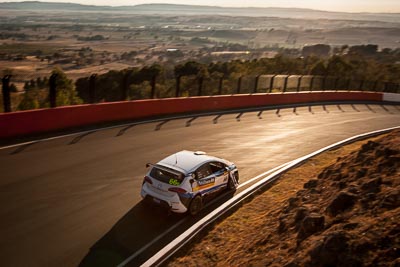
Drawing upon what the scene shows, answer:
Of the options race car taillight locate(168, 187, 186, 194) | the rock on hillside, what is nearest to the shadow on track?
race car taillight locate(168, 187, 186, 194)

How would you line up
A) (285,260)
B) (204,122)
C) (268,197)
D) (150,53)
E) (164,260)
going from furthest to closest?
(150,53) → (204,122) → (268,197) → (164,260) → (285,260)

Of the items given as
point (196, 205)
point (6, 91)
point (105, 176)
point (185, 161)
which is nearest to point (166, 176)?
point (185, 161)

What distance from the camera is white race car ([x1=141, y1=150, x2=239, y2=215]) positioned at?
1012cm

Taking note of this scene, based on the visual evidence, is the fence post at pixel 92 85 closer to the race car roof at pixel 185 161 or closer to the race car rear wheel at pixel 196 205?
the race car roof at pixel 185 161

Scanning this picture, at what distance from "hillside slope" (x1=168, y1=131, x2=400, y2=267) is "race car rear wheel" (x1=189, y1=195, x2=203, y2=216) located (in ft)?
2.87

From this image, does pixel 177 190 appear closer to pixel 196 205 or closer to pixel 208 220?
pixel 196 205

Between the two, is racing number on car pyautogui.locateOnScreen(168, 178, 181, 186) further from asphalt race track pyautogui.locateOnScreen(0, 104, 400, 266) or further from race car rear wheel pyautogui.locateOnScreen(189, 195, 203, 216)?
asphalt race track pyautogui.locateOnScreen(0, 104, 400, 266)

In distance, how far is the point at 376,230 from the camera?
612 centimetres

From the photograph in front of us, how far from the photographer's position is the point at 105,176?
40.5ft

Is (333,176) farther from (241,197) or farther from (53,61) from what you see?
(53,61)

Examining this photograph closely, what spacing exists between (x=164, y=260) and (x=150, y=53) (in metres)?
128

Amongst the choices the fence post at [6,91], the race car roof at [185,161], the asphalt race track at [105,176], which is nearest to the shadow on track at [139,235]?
the asphalt race track at [105,176]

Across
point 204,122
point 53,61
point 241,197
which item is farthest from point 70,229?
point 53,61

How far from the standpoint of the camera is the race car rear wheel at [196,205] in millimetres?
10429
